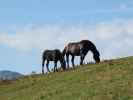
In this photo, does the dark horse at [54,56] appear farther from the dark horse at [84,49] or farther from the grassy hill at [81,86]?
the grassy hill at [81,86]

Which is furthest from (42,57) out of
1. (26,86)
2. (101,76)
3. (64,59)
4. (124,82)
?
(124,82)

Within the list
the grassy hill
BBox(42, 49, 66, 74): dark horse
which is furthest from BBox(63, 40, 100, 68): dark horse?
the grassy hill

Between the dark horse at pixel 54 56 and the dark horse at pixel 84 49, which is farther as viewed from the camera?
the dark horse at pixel 54 56

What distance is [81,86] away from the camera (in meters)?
31.1

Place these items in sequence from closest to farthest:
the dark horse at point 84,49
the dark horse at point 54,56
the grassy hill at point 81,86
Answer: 1. the grassy hill at point 81,86
2. the dark horse at point 84,49
3. the dark horse at point 54,56

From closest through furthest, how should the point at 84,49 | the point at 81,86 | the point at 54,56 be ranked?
the point at 81,86 < the point at 84,49 < the point at 54,56

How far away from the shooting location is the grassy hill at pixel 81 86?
2748 cm

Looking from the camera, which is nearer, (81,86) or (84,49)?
(81,86)

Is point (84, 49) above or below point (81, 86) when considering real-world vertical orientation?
above

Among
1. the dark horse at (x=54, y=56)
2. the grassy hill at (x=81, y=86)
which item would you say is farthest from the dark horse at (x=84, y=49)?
the grassy hill at (x=81, y=86)

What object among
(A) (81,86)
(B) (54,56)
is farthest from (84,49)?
(A) (81,86)

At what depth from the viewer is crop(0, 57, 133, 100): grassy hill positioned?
2748cm

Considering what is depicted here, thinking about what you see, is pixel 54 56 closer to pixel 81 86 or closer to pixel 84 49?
pixel 84 49

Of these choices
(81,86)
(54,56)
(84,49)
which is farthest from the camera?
(54,56)
